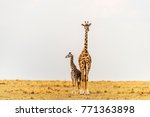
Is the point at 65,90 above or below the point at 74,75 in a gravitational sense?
below

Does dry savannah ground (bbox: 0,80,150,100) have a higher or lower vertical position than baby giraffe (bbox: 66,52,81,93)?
lower

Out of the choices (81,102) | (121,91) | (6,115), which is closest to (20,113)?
(6,115)

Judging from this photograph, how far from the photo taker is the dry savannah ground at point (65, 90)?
1368 centimetres

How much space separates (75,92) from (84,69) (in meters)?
0.44

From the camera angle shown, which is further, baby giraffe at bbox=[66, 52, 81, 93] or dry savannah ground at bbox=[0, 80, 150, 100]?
baby giraffe at bbox=[66, 52, 81, 93]

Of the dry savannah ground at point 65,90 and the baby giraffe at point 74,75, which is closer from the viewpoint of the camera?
the dry savannah ground at point 65,90

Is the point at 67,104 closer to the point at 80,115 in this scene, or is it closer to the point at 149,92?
the point at 80,115

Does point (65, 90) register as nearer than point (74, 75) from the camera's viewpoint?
→ No

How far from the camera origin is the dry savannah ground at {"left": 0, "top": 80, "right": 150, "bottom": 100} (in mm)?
13680

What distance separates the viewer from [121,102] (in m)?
13.2

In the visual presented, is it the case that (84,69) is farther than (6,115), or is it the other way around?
(84,69)

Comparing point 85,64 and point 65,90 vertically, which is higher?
point 85,64

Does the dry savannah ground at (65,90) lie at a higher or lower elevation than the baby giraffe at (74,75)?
lower

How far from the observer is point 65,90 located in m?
14.1
